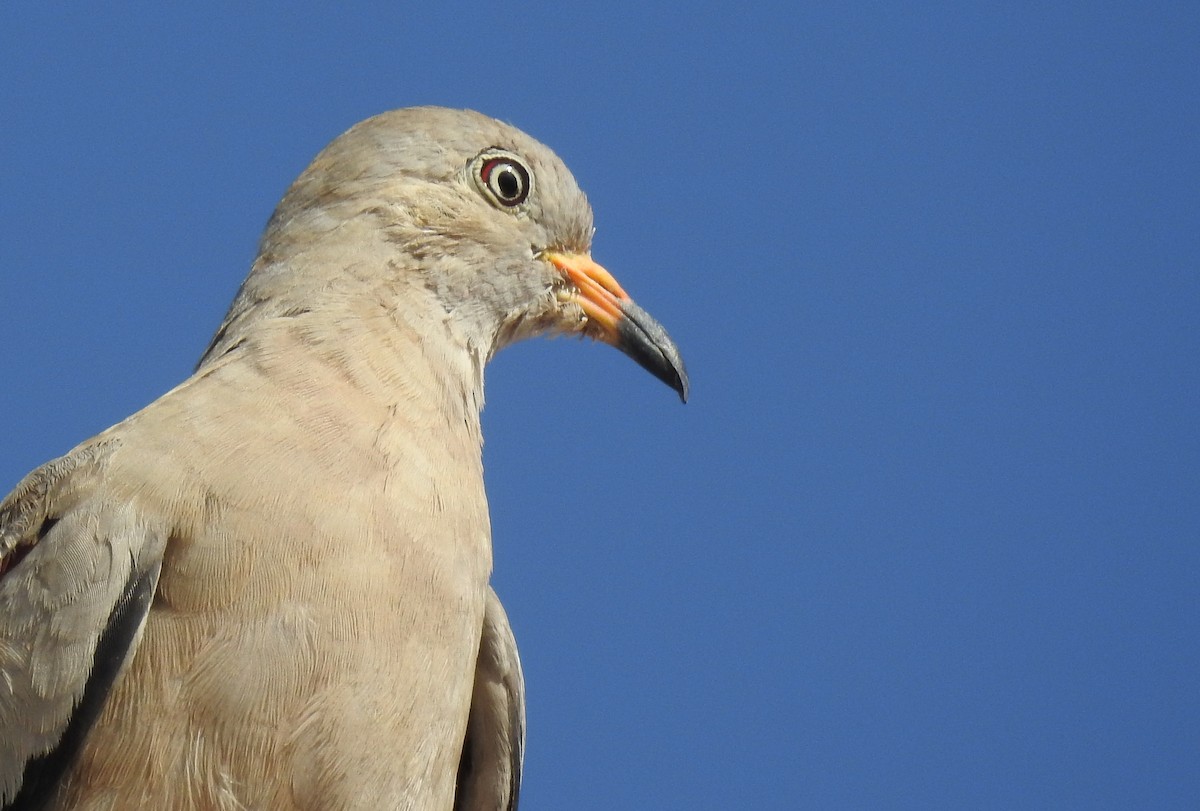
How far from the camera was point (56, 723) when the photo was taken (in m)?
3.99

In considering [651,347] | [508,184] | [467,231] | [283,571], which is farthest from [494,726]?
[508,184]

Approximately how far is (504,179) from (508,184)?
3 centimetres

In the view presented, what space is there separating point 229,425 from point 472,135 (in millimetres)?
1776

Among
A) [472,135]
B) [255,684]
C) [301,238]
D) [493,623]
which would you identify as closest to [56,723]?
[255,684]

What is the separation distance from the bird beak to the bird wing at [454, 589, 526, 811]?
124 cm

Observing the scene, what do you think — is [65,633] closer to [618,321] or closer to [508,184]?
[508,184]

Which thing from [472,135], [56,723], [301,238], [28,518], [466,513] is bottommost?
[56,723]

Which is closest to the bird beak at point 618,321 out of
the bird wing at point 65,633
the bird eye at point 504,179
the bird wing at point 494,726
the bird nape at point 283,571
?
the bird eye at point 504,179

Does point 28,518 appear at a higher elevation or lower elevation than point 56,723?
higher

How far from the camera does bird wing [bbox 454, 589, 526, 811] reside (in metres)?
5.23

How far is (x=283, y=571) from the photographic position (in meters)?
4.21

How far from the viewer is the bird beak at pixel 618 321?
19.5ft

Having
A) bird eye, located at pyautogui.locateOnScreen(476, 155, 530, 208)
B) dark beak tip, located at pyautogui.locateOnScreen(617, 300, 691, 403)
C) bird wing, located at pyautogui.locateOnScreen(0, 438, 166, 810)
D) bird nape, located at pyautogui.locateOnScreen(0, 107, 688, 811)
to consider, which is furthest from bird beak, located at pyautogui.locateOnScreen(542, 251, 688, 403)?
bird wing, located at pyautogui.locateOnScreen(0, 438, 166, 810)

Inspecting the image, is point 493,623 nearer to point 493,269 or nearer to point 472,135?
point 493,269
